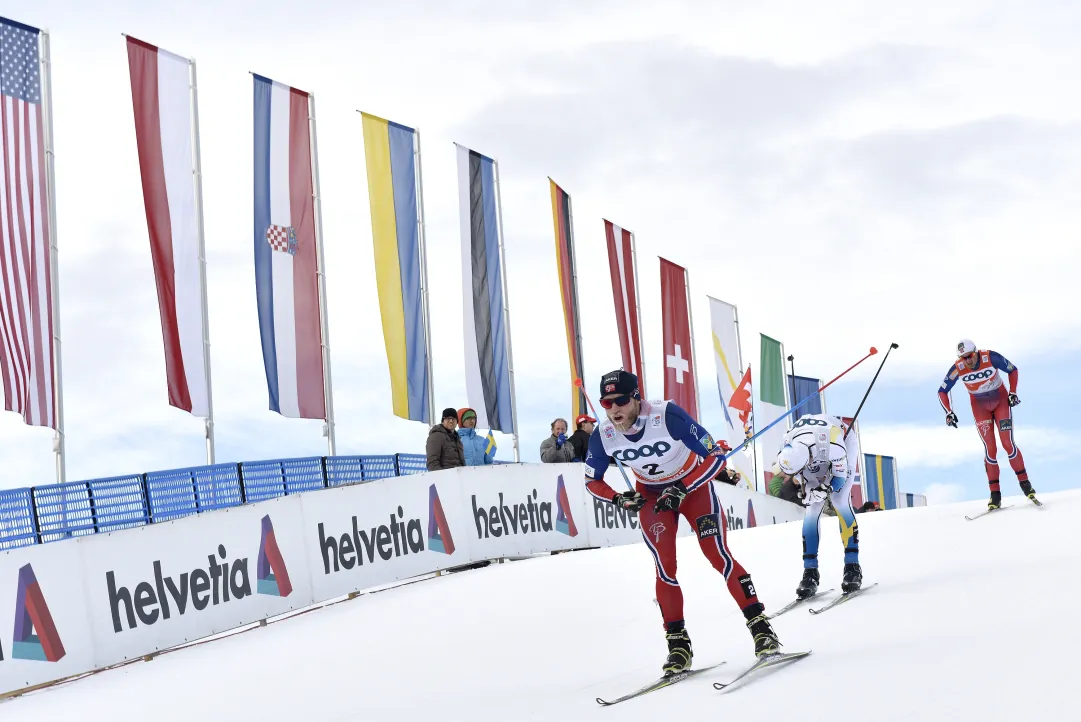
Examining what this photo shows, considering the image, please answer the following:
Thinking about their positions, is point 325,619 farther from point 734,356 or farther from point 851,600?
point 734,356

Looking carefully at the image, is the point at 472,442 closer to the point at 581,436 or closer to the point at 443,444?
the point at 443,444

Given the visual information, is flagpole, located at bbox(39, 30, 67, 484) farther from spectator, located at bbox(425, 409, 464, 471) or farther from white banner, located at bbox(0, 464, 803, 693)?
spectator, located at bbox(425, 409, 464, 471)

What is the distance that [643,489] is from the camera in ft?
25.7

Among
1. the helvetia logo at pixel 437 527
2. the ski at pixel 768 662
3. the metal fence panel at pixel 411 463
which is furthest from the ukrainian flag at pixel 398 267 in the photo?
the ski at pixel 768 662

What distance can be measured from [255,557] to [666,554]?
7309 millimetres

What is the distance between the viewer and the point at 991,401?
44.9ft

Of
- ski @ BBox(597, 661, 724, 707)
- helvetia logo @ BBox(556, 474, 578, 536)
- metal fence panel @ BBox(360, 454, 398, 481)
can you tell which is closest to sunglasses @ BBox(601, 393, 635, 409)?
ski @ BBox(597, 661, 724, 707)

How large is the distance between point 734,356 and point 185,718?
24.1m

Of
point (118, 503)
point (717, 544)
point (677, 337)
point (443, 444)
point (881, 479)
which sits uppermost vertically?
point (677, 337)

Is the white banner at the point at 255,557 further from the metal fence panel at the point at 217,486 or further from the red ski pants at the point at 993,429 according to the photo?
the red ski pants at the point at 993,429

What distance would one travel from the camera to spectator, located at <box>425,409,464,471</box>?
51.5 ft

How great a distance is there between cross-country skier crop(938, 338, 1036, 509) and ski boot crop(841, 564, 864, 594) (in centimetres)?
475

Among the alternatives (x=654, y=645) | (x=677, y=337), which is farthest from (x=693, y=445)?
(x=677, y=337)

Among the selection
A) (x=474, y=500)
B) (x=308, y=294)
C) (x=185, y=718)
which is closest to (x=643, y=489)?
(x=185, y=718)
